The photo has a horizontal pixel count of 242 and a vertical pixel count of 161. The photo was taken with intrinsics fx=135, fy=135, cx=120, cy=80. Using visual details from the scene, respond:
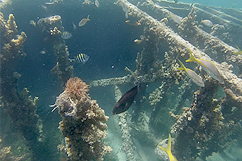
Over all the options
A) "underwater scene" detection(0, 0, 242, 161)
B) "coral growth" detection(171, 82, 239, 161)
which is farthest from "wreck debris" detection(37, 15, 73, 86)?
"coral growth" detection(171, 82, 239, 161)

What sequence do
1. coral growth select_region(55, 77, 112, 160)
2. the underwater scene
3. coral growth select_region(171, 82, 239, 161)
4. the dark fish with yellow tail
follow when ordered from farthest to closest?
coral growth select_region(171, 82, 239, 161), the underwater scene, the dark fish with yellow tail, coral growth select_region(55, 77, 112, 160)

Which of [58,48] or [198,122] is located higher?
[58,48]

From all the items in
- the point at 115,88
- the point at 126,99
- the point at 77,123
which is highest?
the point at 126,99

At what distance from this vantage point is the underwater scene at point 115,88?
2.52m

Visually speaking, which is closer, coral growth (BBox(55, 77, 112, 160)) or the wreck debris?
coral growth (BBox(55, 77, 112, 160))

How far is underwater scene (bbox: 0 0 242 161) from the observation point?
252cm

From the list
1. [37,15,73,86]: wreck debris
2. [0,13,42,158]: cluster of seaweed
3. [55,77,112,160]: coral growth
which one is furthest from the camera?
[37,15,73,86]: wreck debris

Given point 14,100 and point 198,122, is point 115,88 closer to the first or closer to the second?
point 198,122

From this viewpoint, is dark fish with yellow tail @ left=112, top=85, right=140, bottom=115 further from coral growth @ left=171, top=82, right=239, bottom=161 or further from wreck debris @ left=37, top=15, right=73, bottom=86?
wreck debris @ left=37, top=15, right=73, bottom=86

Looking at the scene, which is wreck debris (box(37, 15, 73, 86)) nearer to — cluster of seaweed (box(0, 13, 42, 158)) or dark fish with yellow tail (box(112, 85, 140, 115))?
cluster of seaweed (box(0, 13, 42, 158))

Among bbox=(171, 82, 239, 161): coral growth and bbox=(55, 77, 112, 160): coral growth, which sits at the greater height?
bbox=(55, 77, 112, 160): coral growth

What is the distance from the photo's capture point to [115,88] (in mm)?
6250

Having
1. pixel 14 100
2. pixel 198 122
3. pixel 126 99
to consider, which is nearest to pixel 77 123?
pixel 126 99

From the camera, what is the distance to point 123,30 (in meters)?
9.11
